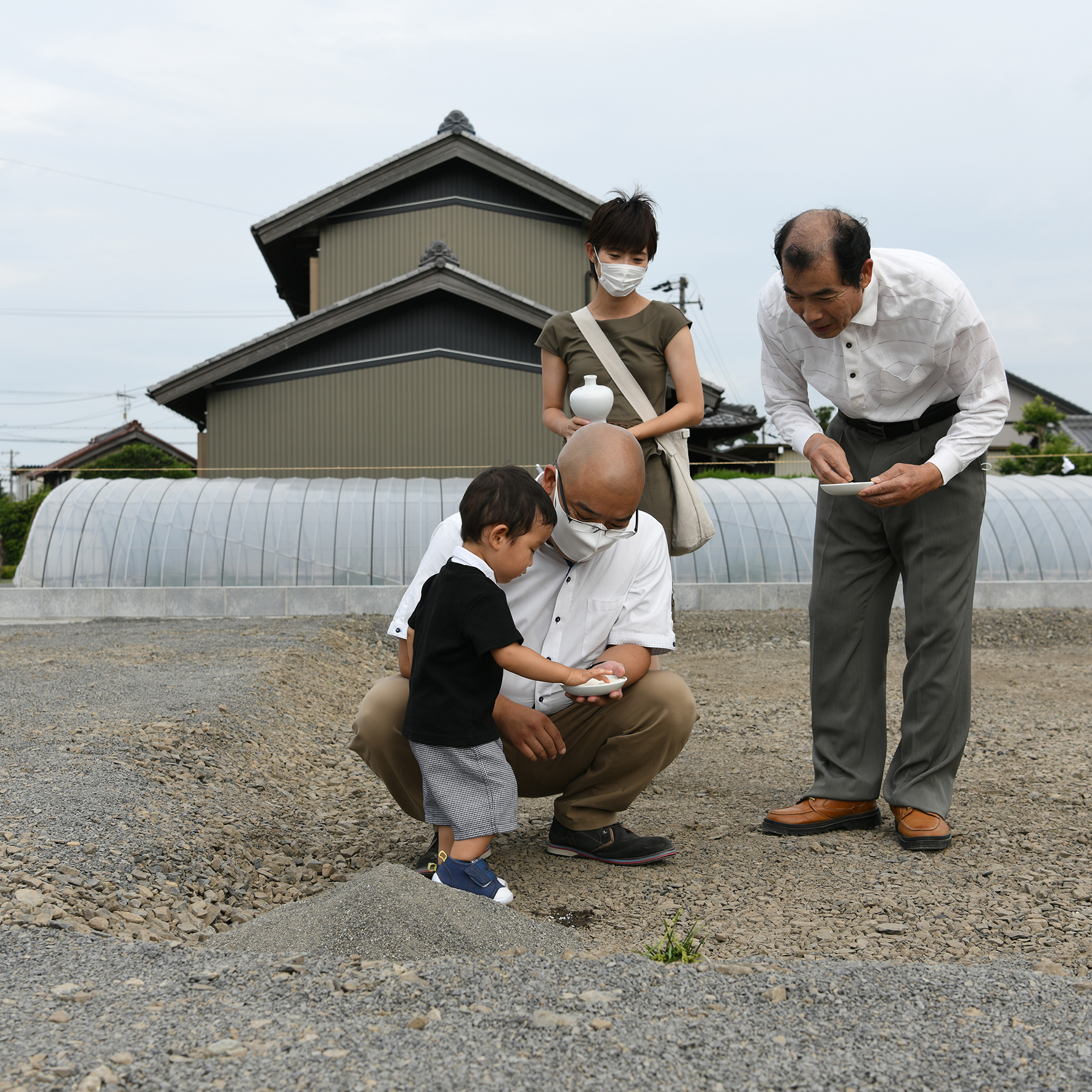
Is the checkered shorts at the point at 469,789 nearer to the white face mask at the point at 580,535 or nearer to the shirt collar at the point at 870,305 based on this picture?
the white face mask at the point at 580,535

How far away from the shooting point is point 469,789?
8.23 ft

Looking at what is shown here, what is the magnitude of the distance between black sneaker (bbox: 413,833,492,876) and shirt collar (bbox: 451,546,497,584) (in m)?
0.72

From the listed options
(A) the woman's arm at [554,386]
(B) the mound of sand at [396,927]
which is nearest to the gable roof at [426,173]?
(A) the woman's arm at [554,386]

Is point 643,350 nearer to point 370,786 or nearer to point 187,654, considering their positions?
point 370,786

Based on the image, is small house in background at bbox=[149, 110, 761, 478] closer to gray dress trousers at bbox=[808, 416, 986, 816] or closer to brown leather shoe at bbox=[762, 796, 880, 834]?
gray dress trousers at bbox=[808, 416, 986, 816]

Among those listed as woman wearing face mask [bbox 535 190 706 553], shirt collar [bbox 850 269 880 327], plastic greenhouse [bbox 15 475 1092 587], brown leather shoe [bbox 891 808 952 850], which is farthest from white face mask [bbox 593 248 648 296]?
plastic greenhouse [bbox 15 475 1092 587]

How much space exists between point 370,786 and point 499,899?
6.22 ft

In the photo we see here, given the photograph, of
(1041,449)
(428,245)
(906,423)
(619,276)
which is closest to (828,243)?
→ (906,423)

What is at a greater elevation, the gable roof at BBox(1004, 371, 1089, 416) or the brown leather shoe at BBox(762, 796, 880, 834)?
the gable roof at BBox(1004, 371, 1089, 416)

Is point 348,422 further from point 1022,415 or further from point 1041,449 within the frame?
point 1022,415

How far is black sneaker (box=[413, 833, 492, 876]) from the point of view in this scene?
2.64 metres

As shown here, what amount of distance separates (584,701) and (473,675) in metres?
0.33

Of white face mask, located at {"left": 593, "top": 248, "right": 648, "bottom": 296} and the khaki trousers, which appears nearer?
the khaki trousers

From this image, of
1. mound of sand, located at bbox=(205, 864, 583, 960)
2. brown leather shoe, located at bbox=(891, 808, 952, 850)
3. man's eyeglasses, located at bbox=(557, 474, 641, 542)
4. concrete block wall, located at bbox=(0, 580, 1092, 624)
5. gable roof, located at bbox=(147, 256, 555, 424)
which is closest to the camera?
mound of sand, located at bbox=(205, 864, 583, 960)
